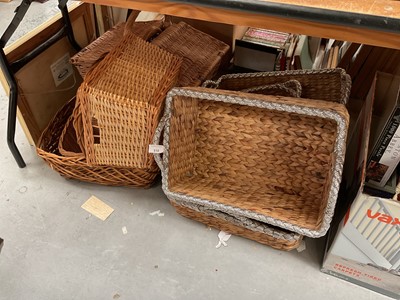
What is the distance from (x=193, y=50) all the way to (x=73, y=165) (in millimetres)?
586

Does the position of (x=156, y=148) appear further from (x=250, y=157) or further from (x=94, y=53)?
(x=94, y=53)

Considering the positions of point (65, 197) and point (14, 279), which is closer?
point (14, 279)

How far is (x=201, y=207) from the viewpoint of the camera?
0.96 metres

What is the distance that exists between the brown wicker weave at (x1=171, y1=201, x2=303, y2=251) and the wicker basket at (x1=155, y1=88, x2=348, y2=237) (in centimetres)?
7

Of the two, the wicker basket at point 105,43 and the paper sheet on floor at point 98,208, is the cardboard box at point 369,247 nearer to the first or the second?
the paper sheet on floor at point 98,208

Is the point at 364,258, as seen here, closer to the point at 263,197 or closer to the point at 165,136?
the point at 263,197

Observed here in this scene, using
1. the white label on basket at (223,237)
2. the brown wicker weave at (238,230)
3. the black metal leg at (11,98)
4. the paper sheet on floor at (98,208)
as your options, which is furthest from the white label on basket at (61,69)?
the white label on basket at (223,237)

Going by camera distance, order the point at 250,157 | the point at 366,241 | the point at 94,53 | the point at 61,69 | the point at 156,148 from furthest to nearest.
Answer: the point at 61,69 → the point at 94,53 → the point at 250,157 → the point at 156,148 → the point at 366,241

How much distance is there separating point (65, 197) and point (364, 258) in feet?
2.94

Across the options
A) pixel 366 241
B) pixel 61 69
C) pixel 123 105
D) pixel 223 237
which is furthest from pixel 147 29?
pixel 366 241

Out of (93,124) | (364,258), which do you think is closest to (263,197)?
(364,258)

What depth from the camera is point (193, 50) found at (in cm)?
127

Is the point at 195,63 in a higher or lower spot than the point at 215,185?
higher

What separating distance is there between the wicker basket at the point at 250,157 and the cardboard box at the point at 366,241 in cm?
7
